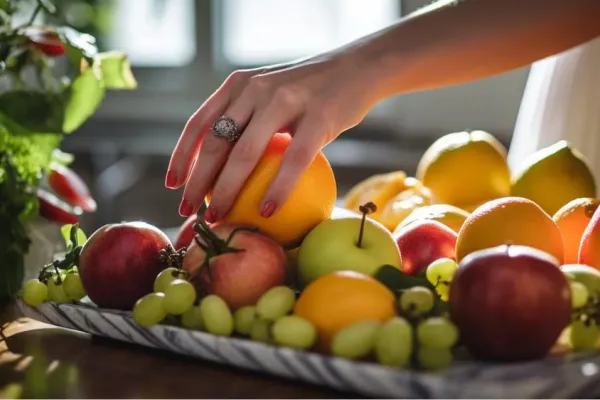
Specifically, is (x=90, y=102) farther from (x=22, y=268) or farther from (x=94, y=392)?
(x=94, y=392)

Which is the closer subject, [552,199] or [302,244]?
[302,244]

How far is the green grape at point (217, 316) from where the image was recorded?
2.17ft

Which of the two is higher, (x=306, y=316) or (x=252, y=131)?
(x=252, y=131)

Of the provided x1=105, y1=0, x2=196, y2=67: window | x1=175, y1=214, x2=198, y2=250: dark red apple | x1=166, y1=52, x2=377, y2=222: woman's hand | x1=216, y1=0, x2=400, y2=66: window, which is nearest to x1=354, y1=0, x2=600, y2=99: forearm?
x1=166, y1=52, x2=377, y2=222: woman's hand

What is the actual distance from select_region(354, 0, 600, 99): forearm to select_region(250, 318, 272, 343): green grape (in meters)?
0.26

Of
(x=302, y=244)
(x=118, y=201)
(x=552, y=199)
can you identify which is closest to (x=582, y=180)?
(x=552, y=199)

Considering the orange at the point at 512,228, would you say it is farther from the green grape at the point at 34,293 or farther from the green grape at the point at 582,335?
the green grape at the point at 34,293

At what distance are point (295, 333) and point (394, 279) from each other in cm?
12

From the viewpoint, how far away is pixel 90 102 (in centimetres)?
99

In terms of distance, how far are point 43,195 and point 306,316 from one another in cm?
50

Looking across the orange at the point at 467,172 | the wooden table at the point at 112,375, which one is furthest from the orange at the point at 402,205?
the wooden table at the point at 112,375

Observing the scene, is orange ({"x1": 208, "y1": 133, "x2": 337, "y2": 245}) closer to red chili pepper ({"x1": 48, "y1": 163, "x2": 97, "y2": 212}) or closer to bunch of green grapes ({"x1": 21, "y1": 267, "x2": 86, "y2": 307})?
bunch of green grapes ({"x1": 21, "y1": 267, "x2": 86, "y2": 307})

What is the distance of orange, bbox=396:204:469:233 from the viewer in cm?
88

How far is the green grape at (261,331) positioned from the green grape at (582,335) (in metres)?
0.21
